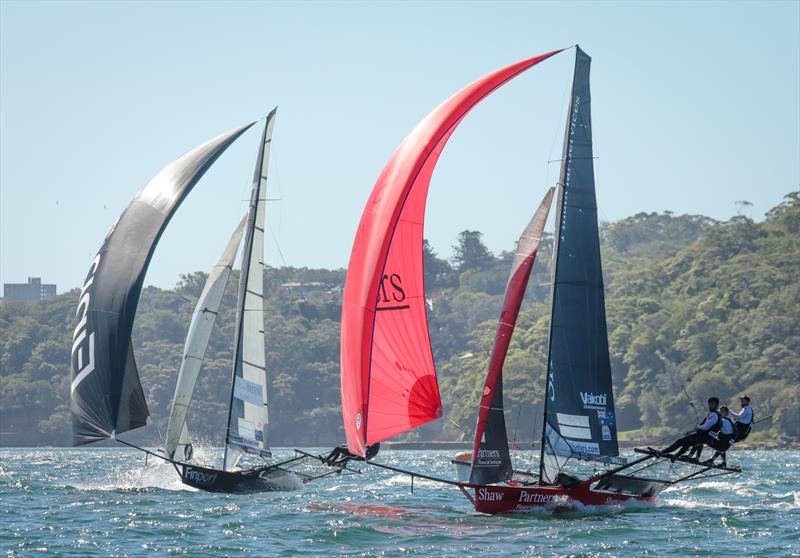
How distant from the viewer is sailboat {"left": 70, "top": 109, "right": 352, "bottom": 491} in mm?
25703

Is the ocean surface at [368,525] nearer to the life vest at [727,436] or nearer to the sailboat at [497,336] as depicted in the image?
the sailboat at [497,336]

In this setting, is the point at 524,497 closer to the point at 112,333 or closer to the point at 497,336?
the point at 497,336

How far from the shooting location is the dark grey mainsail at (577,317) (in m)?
23.1


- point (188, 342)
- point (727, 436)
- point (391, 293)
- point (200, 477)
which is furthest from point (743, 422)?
point (188, 342)

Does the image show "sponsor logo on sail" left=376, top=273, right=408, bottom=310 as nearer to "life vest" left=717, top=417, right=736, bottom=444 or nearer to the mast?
"life vest" left=717, top=417, right=736, bottom=444

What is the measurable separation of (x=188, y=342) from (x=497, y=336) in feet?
Result: 27.5

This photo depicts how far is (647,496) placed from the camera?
2384 centimetres

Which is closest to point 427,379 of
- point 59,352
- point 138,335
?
point 59,352

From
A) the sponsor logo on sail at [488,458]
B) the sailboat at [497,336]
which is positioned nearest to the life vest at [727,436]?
the sailboat at [497,336]

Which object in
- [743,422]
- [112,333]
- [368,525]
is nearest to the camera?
[368,525]

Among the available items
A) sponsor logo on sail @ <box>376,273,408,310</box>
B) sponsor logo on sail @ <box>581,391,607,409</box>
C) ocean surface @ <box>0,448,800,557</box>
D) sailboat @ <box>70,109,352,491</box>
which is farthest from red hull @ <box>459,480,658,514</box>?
sailboat @ <box>70,109,352,491</box>

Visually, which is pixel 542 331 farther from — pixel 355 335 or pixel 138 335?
pixel 355 335

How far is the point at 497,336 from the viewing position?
2272 cm

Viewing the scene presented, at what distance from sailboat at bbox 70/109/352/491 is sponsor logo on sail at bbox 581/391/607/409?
5344mm
